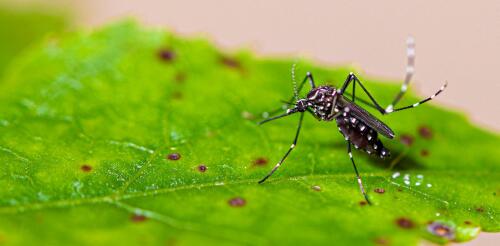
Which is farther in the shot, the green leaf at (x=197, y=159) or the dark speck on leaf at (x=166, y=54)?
the dark speck on leaf at (x=166, y=54)

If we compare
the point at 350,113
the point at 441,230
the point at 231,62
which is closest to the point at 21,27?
the point at 231,62

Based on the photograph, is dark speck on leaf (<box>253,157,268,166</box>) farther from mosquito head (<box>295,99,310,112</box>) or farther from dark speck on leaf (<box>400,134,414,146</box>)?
dark speck on leaf (<box>400,134,414,146</box>)

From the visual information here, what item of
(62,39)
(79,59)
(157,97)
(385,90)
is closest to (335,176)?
(385,90)

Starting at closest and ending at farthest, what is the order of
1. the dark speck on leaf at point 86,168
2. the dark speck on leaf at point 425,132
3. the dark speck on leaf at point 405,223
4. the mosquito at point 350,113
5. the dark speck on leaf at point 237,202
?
the dark speck on leaf at point 405,223
the dark speck on leaf at point 237,202
the dark speck on leaf at point 86,168
the mosquito at point 350,113
the dark speck on leaf at point 425,132

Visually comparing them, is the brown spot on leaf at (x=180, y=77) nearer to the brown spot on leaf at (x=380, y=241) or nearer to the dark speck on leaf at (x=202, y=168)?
the dark speck on leaf at (x=202, y=168)

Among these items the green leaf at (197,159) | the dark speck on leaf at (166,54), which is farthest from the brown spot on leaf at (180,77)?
the dark speck on leaf at (166,54)

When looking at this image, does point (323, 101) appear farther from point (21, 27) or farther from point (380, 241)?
point (21, 27)
